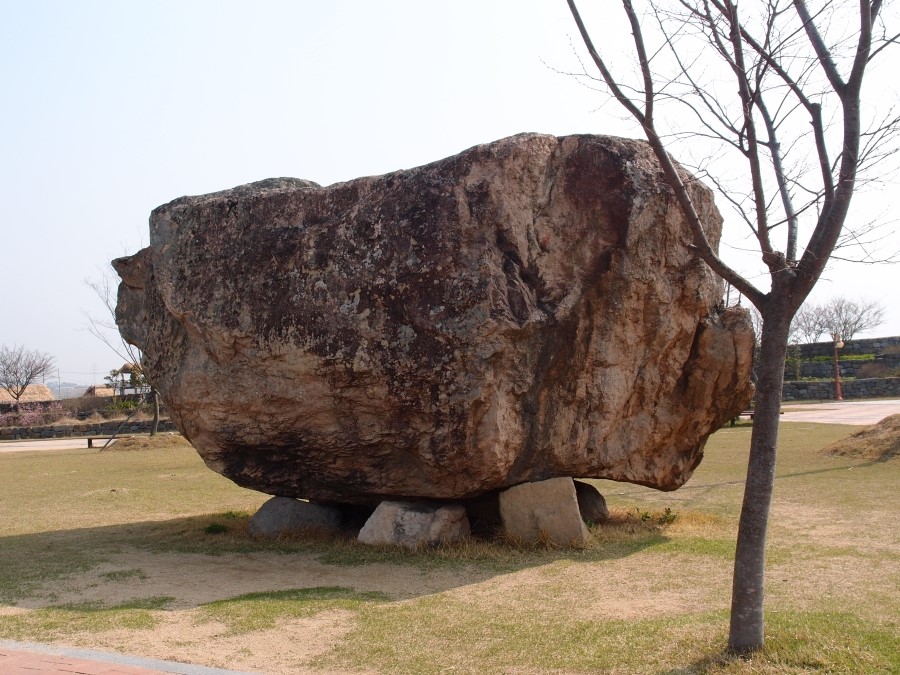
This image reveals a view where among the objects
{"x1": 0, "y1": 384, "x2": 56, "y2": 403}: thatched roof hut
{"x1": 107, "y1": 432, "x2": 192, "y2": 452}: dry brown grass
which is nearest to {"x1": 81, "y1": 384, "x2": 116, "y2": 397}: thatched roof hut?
{"x1": 0, "y1": 384, "x2": 56, "y2": 403}: thatched roof hut

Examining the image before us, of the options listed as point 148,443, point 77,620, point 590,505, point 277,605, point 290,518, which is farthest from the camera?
point 148,443

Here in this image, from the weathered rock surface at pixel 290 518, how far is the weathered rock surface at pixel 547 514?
2505 mm

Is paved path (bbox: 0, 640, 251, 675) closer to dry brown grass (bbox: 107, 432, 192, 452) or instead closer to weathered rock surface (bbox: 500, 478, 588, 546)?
weathered rock surface (bbox: 500, 478, 588, 546)

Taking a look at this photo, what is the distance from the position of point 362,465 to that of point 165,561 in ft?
7.89

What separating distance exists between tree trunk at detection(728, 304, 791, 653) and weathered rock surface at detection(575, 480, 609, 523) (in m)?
5.25

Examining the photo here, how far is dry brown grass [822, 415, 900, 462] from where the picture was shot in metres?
16.1

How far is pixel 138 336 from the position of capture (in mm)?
10438

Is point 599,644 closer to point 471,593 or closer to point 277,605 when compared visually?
point 471,593

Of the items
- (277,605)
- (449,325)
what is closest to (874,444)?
(449,325)

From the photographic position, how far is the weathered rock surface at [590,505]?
1055cm

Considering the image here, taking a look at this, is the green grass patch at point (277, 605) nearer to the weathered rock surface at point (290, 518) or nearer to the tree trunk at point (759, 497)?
the weathered rock surface at point (290, 518)

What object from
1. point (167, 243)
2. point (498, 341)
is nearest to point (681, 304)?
point (498, 341)

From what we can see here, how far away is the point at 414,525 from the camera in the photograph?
9.20 metres

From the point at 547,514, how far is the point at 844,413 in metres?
24.5
